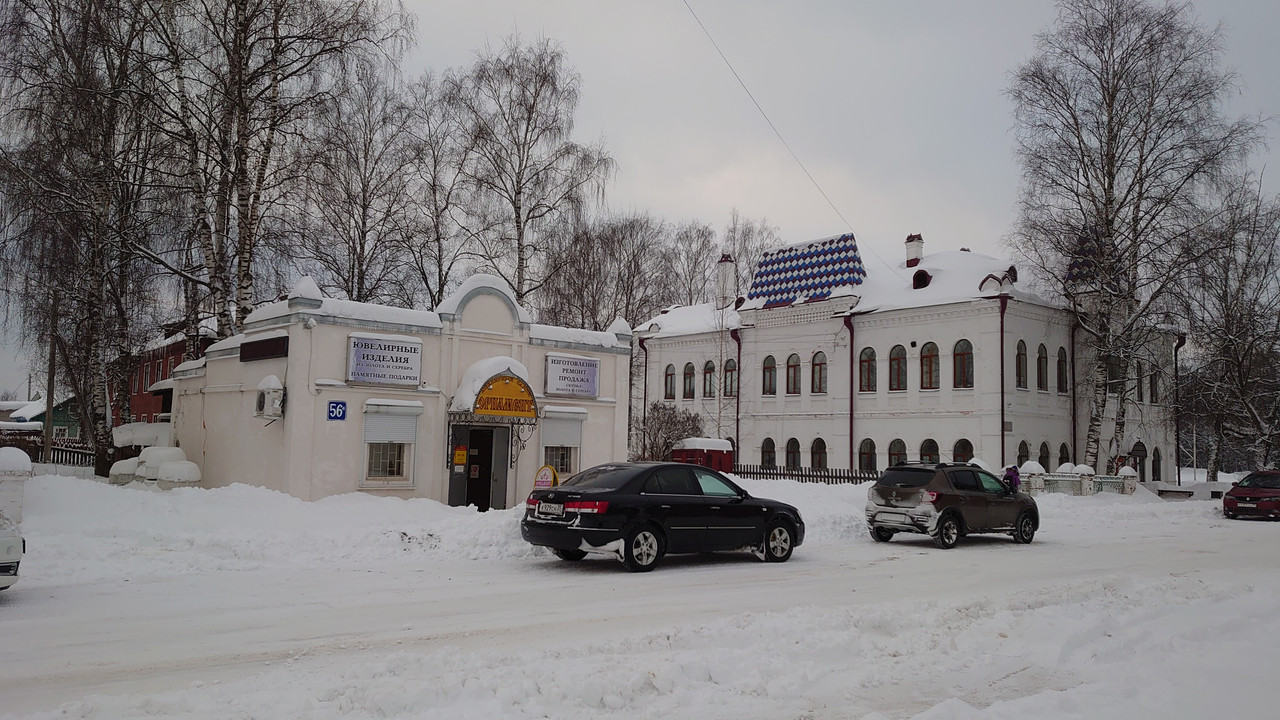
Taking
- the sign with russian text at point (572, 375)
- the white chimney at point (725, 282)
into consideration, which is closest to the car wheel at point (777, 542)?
the sign with russian text at point (572, 375)

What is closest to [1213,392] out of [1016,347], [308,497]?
[1016,347]

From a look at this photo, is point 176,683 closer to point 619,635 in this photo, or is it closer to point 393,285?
point 619,635

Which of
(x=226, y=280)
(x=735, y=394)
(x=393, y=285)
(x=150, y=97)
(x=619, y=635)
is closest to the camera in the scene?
(x=619, y=635)

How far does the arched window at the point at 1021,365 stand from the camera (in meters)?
33.9

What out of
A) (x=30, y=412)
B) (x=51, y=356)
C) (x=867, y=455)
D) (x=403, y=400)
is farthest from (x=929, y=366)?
(x=30, y=412)

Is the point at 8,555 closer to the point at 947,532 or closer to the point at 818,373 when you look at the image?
the point at 947,532

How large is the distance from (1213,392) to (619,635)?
35.8m

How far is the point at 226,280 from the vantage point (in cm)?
2284

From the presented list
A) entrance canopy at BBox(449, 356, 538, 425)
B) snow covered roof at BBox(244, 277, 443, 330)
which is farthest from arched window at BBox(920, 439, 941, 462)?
snow covered roof at BBox(244, 277, 443, 330)

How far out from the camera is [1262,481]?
88.5 feet

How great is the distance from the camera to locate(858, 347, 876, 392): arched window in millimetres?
37375

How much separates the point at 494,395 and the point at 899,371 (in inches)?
856

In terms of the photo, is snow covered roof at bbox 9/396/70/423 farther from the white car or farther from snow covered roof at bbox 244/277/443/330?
the white car

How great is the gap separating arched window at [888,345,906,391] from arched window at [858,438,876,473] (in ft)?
8.00
